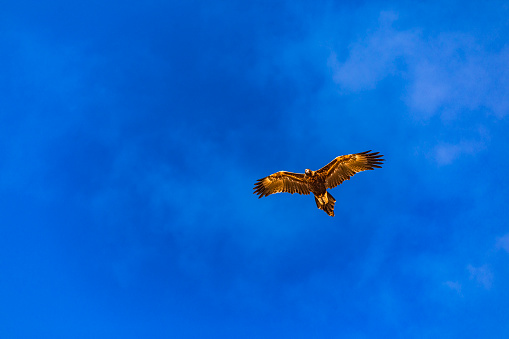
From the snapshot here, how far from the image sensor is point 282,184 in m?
21.3

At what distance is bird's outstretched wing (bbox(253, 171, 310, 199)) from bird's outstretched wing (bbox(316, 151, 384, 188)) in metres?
1.29

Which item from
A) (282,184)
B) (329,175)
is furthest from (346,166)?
(282,184)

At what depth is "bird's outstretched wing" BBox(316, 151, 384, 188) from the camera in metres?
19.8

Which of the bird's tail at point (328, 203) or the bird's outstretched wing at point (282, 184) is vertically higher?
the bird's outstretched wing at point (282, 184)

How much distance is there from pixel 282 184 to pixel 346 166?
3.82 meters

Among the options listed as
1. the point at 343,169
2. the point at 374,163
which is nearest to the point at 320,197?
the point at 343,169

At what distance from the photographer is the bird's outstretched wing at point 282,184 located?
20703mm

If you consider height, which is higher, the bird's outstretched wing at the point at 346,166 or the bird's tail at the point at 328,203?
the bird's outstretched wing at the point at 346,166

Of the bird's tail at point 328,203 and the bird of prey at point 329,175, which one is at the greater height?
the bird of prey at point 329,175

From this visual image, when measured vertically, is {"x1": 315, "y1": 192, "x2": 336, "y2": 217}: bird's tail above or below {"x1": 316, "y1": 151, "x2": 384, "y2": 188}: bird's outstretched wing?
below

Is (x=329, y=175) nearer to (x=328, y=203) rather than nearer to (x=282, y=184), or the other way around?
(x=328, y=203)

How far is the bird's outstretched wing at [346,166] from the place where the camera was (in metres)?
19.8

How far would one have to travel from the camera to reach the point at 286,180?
21.1 metres

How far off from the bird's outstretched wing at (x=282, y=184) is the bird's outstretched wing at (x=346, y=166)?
129 cm
